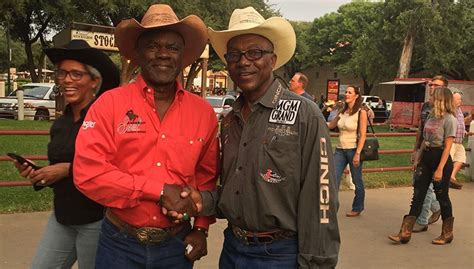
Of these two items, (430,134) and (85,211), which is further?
(430,134)

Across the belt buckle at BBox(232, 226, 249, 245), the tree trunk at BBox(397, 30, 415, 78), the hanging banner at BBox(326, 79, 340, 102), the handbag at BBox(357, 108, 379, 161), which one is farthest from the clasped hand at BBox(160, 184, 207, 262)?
the tree trunk at BBox(397, 30, 415, 78)

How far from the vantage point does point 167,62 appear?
250cm

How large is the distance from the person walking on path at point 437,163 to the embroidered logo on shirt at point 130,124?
4.21 meters

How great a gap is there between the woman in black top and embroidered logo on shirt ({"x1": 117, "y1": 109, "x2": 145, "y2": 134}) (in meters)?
0.65

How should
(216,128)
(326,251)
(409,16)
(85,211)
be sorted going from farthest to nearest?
(409,16), (85,211), (216,128), (326,251)

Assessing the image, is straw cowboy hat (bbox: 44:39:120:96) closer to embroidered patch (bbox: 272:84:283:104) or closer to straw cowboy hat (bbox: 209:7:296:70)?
straw cowboy hat (bbox: 209:7:296:70)

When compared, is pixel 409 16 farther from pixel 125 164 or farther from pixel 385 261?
pixel 125 164

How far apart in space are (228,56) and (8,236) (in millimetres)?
3876

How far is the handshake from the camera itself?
2307 millimetres

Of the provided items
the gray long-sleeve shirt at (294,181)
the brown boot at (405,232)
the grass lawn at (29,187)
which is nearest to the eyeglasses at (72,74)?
the gray long-sleeve shirt at (294,181)

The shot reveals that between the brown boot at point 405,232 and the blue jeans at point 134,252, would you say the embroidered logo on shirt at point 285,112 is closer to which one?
the blue jeans at point 134,252

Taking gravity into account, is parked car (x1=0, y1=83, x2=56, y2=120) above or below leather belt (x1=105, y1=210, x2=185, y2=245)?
below

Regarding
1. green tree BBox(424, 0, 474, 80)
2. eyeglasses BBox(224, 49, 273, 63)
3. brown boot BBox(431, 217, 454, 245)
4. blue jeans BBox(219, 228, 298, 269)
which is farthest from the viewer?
green tree BBox(424, 0, 474, 80)

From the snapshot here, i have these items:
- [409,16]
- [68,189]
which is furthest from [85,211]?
[409,16]
